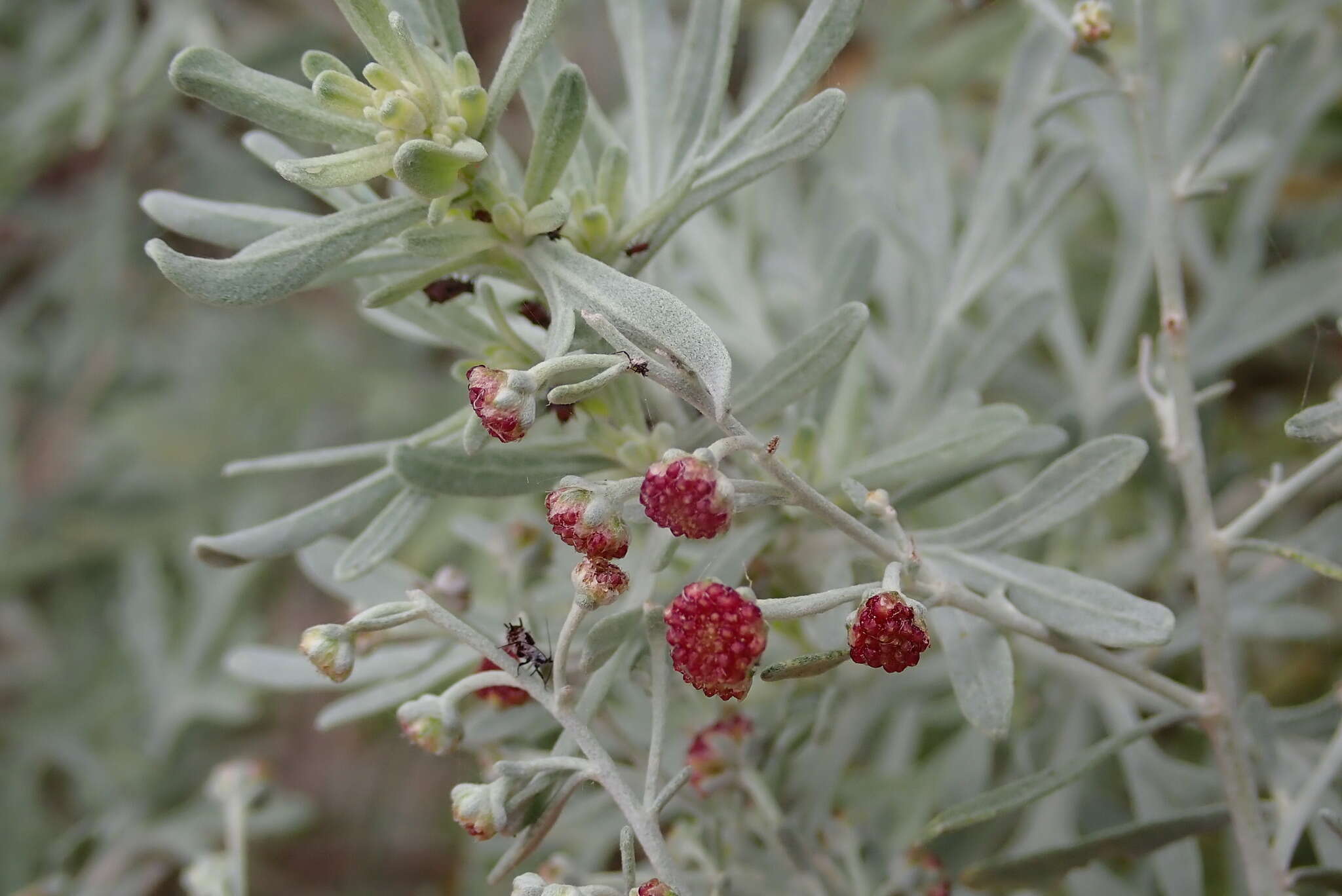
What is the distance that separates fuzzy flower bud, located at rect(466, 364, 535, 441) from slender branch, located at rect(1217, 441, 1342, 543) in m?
0.65

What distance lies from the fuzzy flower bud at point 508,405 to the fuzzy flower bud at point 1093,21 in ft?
2.49

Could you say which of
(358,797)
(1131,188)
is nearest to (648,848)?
(1131,188)

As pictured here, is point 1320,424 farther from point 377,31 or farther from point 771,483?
point 377,31

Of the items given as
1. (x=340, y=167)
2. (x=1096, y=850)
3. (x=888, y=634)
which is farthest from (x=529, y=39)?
(x=1096, y=850)

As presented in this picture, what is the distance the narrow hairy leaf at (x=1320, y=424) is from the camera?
3.05ft

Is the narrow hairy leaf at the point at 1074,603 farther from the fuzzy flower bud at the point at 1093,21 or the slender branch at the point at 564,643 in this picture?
the fuzzy flower bud at the point at 1093,21

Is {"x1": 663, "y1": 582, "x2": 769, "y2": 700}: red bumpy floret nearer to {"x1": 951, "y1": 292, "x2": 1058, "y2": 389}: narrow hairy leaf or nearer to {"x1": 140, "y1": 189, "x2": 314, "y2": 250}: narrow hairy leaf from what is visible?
{"x1": 140, "y1": 189, "x2": 314, "y2": 250}: narrow hairy leaf

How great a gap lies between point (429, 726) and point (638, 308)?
1.27 feet

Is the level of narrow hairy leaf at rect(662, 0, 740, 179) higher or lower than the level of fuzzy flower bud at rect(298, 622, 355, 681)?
higher

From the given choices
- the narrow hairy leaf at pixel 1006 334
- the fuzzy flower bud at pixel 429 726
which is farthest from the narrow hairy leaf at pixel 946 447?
the fuzzy flower bud at pixel 429 726

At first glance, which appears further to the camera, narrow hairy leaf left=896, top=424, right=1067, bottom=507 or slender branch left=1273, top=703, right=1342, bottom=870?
narrow hairy leaf left=896, top=424, right=1067, bottom=507

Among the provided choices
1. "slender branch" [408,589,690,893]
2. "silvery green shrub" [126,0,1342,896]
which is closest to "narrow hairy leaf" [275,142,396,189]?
"silvery green shrub" [126,0,1342,896]

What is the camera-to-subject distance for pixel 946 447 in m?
1.15

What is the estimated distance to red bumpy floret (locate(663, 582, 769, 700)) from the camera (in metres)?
0.83
